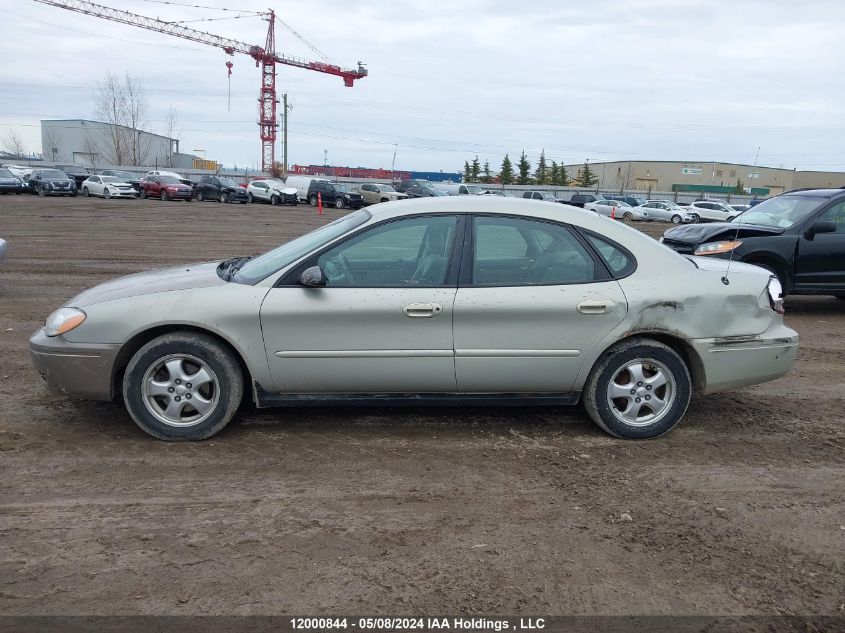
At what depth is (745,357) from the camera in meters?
4.58

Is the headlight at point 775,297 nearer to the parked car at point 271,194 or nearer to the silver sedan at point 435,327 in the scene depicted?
the silver sedan at point 435,327

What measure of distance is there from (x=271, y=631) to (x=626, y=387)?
2.78 m

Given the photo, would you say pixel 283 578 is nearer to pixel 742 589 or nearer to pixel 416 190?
pixel 742 589

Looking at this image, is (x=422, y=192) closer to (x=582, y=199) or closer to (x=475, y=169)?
(x=582, y=199)

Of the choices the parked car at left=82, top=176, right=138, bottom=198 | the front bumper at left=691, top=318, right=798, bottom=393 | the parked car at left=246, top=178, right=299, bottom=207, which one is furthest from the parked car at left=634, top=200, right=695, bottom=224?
the front bumper at left=691, top=318, right=798, bottom=393

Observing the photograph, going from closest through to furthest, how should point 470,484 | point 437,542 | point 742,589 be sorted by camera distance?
point 742,589 → point 437,542 → point 470,484

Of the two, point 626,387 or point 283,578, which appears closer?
point 283,578

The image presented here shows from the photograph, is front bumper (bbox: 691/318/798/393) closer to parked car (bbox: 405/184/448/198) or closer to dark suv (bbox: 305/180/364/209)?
parked car (bbox: 405/184/448/198)

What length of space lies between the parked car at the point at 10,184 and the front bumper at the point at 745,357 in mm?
42675

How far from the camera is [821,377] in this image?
20.4 feet

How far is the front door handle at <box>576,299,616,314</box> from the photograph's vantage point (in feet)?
14.2

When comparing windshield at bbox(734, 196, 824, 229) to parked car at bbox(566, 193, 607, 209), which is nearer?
windshield at bbox(734, 196, 824, 229)

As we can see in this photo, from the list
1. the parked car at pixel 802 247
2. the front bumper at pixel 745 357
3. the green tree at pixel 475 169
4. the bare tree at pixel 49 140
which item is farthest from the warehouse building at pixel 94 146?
the front bumper at pixel 745 357

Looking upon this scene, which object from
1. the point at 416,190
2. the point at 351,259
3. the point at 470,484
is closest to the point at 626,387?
the point at 470,484
